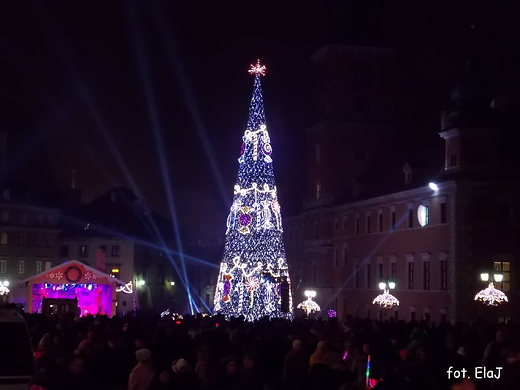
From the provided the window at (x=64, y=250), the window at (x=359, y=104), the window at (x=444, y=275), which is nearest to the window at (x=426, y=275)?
the window at (x=444, y=275)

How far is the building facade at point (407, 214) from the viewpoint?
52.2 m

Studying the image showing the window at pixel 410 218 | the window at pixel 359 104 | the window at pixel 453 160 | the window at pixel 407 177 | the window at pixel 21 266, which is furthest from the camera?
the window at pixel 21 266

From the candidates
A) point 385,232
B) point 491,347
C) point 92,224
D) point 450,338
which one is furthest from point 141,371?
point 92,224

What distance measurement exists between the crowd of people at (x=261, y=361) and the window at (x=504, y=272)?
2821 cm

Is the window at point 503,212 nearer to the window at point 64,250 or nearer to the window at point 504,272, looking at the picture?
the window at point 504,272

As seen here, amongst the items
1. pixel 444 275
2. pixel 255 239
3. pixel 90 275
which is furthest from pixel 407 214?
pixel 90 275

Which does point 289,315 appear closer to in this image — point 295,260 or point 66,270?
point 66,270

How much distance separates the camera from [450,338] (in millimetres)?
22219

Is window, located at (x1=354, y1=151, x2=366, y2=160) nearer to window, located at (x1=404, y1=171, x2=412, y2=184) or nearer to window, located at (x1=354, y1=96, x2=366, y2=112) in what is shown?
window, located at (x1=354, y1=96, x2=366, y2=112)

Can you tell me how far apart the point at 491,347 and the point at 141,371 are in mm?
5876

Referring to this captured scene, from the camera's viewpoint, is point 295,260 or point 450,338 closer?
point 450,338

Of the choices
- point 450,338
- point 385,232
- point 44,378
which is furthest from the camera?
point 385,232

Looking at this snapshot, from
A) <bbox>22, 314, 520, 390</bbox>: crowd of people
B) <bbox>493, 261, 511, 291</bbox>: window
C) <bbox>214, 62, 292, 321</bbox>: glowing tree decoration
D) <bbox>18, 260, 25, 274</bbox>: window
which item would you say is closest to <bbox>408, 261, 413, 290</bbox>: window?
<bbox>493, 261, 511, 291</bbox>: window

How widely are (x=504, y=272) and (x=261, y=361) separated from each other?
129 feet
